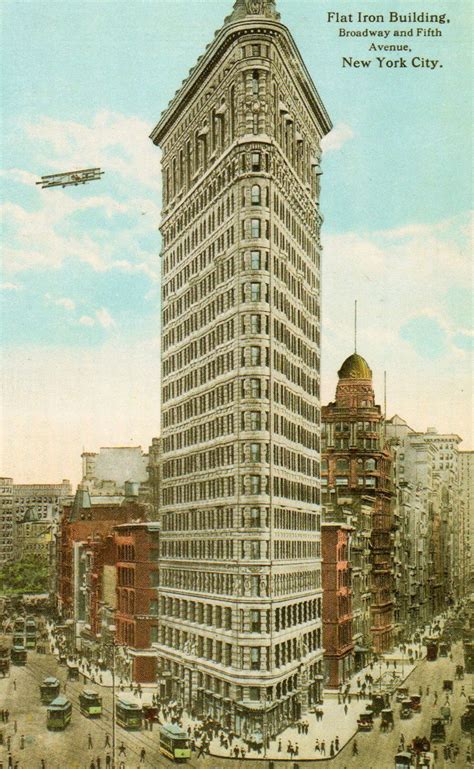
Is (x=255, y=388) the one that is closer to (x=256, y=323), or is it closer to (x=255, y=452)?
(x=255, y=452)

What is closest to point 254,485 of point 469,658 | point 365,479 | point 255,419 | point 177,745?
point 255,419

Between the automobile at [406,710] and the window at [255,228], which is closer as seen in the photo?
the window at [255,228]

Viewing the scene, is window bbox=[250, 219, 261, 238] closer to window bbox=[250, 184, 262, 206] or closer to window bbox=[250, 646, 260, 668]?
window bbox=[250, 184, 262, 206]

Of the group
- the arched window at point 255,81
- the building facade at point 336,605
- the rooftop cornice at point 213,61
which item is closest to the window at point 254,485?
the building facade at point 336,605

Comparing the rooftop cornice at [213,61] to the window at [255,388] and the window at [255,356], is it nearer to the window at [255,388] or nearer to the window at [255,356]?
the window at [255,356]

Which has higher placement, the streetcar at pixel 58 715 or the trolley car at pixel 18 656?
the streetcar at pixel 58 715

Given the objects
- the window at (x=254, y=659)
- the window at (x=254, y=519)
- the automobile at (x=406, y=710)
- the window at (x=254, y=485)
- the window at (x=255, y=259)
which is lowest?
the automobile at (x=406, y=710)

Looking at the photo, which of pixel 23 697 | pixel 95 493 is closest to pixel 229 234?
pixel 23 697
